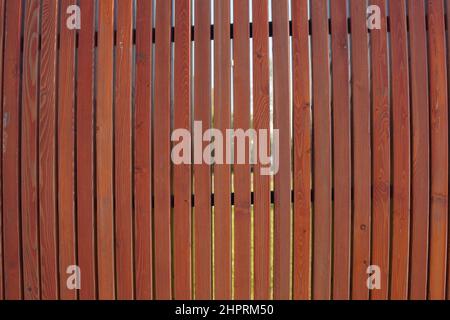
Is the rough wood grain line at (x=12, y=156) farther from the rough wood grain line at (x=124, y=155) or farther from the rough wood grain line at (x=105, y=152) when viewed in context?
the rough wood grain line at (x=124, y=155)

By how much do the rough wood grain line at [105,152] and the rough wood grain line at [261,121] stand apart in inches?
Answer: 36.6

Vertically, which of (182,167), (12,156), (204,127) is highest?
(204,127)

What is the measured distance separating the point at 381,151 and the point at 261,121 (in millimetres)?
787

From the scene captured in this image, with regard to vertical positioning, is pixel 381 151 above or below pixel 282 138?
below

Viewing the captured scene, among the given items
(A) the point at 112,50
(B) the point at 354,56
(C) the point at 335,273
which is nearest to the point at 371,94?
(B) the point at 354,56

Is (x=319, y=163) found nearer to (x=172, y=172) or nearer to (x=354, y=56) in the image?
(x=354, y=56)

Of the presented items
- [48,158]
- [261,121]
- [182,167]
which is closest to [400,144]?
[261,121]

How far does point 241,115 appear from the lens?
1.85 metres

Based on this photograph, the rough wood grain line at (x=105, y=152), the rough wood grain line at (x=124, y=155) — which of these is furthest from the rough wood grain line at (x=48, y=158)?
the rough wood grain line at (x=124, y=155)

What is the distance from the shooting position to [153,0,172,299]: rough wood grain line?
6.06 feet

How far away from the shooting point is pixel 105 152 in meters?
1.88

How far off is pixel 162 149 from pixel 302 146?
90 centimetres

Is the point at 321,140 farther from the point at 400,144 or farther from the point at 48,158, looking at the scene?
the point at 48,158

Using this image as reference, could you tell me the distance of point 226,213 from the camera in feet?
6.05
